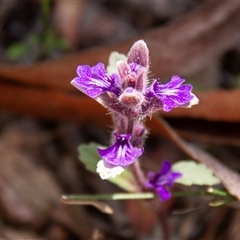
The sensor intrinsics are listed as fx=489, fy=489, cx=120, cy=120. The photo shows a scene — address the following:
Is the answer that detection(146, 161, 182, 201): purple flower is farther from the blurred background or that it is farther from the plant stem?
the blurred background

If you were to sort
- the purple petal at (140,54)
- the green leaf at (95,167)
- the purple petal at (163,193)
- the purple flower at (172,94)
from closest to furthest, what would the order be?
the purple flower at (172,94), the purple petal at (140,54), the purple petal at (163,193), the green leaf at (95,167)

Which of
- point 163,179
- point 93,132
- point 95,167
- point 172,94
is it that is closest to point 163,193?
point 163,179

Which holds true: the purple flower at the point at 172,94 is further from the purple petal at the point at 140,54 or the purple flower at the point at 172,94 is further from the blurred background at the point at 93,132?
the blurred background at the point at 93,132

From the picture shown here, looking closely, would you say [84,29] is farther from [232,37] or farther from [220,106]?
[220,106]

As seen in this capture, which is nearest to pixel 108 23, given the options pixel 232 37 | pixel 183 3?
pixel 183 3

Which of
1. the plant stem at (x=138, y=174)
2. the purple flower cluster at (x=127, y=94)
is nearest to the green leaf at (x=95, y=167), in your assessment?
the plant stem at (x=138, y=174)

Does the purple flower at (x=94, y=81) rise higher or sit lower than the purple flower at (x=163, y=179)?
higher
